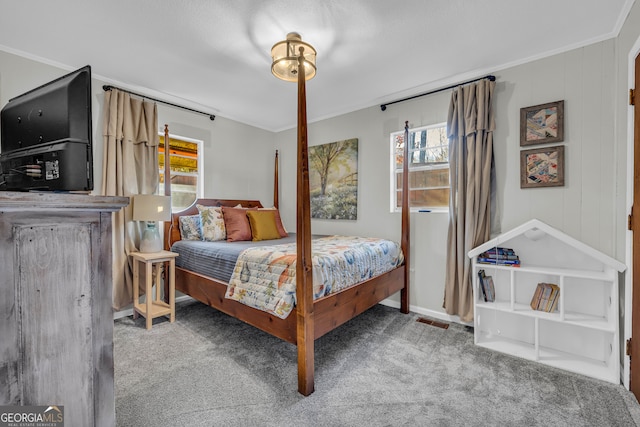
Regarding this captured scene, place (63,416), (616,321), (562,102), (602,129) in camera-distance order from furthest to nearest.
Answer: (562,102) < (602,129) < (616,321) < (63,416)

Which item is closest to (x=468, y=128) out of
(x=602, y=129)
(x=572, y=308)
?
(x=602, y=129)

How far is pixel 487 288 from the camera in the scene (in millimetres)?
2441

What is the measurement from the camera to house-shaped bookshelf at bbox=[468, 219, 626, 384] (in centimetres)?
194

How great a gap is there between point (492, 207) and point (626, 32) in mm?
1427

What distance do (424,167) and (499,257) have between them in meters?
1.20

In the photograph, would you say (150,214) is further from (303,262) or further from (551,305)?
(551,305)

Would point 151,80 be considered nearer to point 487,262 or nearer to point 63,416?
point 63,416

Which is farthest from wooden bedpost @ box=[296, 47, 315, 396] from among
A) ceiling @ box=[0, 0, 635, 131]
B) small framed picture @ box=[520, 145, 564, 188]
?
small framed picture @ box=[520, 145, 564, 188]

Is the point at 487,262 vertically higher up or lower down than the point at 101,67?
lower down

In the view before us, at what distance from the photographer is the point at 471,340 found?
2.38 m

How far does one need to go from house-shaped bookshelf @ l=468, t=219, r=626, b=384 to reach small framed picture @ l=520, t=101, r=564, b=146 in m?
0.72

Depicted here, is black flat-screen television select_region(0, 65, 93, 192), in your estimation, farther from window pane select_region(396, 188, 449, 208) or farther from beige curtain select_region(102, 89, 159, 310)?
window pane select_region(396, 188, 449, 208)

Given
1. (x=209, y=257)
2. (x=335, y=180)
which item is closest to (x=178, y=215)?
(x=209, y=257)

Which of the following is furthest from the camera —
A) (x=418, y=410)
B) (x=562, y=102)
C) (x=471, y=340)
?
(x=471, y=340)
